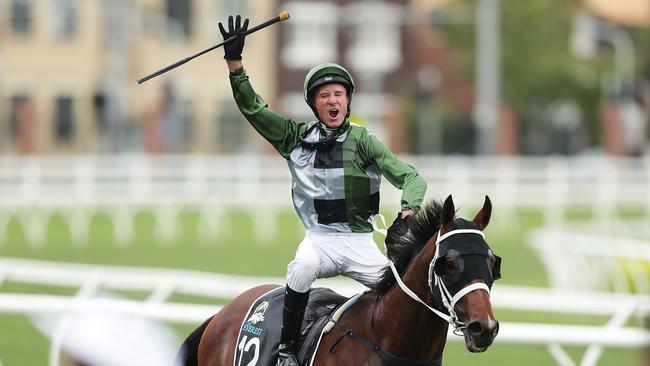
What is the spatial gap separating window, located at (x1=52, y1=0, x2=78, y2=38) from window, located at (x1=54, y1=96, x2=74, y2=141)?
80.6 inches

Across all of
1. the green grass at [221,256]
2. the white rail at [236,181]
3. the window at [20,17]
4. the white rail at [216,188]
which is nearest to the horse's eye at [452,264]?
the green grass at [221,256]

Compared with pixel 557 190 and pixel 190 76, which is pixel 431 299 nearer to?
pixel 557 190

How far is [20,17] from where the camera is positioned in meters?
44.5

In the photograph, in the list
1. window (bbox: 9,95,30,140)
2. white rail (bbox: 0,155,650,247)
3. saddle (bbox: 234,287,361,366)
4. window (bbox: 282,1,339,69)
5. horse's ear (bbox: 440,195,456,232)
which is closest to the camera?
horse's ear (bbox: 440,195,456,232)

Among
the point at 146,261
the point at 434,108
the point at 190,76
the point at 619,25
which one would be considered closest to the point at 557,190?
the point at 146,261

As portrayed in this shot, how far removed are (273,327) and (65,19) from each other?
40.6m

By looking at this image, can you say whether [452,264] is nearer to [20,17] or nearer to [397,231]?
[397,231]

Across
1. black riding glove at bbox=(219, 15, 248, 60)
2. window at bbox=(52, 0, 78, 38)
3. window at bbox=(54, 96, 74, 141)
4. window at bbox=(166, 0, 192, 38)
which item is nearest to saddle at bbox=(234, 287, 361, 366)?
black riding glove at bbox=(219, 15, 248, 60)

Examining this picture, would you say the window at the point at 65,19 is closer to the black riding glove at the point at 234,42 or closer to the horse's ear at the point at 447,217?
the black riding glove at the point at 234,42

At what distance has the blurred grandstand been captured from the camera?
10.6 m

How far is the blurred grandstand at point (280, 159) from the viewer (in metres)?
10.6

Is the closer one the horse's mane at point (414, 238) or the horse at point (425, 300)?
the horse at point (425, 300)

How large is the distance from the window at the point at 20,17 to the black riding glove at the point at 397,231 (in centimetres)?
4064

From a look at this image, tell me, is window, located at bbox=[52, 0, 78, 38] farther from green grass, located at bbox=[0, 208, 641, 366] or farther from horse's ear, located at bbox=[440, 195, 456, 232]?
horse's ear, located at bbox=[440, 195, 456, 232]
